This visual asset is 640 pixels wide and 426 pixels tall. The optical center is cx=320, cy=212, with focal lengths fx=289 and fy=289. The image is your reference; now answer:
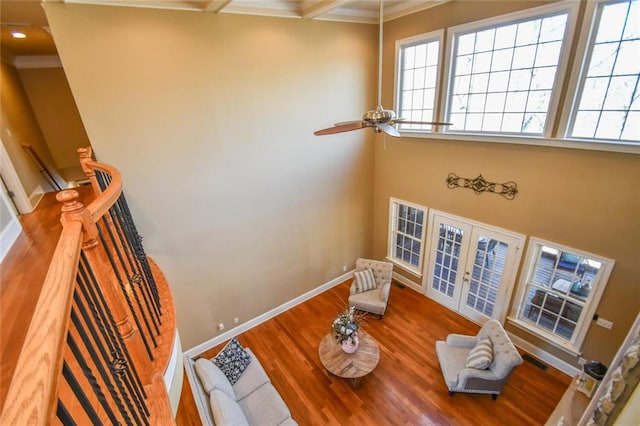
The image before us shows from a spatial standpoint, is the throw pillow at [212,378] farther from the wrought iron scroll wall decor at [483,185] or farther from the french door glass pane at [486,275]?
the wrought iron scroll wall decor at [483,185]

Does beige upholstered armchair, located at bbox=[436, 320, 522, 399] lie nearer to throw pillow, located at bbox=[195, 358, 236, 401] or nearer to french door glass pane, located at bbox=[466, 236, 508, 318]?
french door glass pane, located at bbox=[466, 236, 508, 318]

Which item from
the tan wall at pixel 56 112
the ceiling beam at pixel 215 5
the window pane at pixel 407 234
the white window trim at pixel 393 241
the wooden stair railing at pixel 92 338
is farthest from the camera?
the tan wall at pixel 56 112

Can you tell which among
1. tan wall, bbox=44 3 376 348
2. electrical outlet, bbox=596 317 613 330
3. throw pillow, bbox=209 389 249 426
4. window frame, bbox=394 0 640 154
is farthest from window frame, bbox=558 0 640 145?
throw pillow, bbox=209 389 249 426

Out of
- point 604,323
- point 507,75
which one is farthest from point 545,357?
point 507,75

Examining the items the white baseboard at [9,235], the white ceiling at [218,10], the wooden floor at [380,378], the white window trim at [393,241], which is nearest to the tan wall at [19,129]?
the wooden floor at [380,378]

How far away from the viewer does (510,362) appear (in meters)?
3.81

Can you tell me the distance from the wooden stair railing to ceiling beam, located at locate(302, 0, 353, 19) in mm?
3681

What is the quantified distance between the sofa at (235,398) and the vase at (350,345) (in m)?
1.19

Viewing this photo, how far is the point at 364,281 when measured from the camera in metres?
5.96

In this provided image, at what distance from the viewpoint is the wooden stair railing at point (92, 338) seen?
27.3 inches

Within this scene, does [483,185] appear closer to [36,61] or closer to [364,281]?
[364,281]

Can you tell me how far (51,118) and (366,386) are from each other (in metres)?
8.67

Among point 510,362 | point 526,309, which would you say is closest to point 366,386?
point 510,362

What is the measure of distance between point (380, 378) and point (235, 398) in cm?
221
